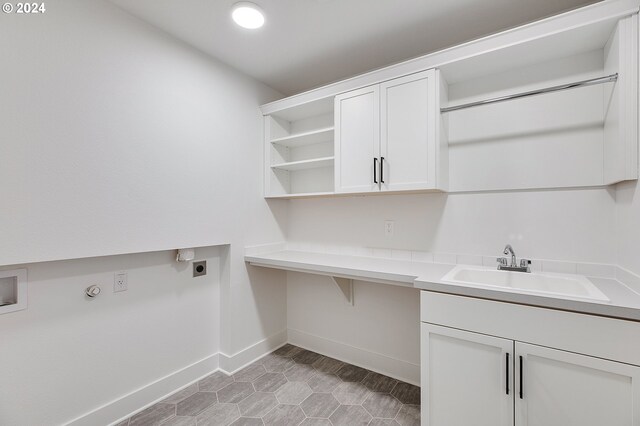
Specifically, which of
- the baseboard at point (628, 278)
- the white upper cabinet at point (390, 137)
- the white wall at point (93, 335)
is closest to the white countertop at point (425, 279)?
the baseboard at point (628, 278)

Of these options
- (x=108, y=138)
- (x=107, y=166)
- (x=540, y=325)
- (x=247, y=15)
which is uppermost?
(x=247, y=15)

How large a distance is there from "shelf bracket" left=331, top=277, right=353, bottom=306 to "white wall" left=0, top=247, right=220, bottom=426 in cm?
110

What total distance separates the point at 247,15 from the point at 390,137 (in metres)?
1.14

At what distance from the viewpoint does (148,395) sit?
6.18 ft

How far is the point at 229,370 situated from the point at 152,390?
0.55 metres

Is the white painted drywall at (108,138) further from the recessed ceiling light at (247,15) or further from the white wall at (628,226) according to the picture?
the white wall at (628,226)

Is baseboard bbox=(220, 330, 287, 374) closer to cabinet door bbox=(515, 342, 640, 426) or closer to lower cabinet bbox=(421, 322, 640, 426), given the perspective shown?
lower cabinet bbox=(421, 322, 640, 426)

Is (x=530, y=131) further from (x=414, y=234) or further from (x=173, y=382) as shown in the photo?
(x=173, y=382)

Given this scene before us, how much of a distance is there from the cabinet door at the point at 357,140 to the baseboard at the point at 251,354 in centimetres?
156

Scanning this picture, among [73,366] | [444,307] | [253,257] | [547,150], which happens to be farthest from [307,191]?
[73,366]

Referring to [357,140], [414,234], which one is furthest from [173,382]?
[357,140]

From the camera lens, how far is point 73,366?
62.4 inches

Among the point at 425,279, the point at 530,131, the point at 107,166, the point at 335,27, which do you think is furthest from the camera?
the point at 335,27

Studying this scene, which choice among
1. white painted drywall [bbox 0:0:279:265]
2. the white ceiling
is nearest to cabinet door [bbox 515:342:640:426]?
the white ceiling
